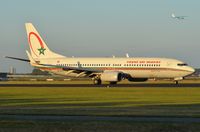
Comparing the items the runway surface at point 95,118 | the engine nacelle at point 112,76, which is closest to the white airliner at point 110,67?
the engine nacelle at point 112,76

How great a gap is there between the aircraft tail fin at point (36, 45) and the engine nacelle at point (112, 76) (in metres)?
12.5

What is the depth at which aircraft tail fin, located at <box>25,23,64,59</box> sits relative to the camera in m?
98.0

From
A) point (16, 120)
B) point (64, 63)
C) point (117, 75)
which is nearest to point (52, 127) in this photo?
point (16, 120)

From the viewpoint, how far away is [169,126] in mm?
24859

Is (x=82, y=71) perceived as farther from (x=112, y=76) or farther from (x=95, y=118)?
(x=95, y=118)

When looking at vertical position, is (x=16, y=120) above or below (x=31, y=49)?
below

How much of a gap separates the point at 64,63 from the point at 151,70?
14.9 metres

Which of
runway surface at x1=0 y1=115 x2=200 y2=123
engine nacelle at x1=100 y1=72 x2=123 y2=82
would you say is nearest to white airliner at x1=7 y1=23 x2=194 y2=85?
engine nacelle at x1=100 y1=72 x2=123 y2=82

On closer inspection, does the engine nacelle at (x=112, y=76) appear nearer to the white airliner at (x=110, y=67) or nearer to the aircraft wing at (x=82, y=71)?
the white airliner at (x=110, y=67)

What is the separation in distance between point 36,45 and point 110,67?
15.6 meters

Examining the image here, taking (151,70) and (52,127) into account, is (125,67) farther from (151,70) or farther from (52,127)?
(52,127)

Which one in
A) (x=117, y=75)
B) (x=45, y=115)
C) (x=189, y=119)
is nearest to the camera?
(x=189, y=119)

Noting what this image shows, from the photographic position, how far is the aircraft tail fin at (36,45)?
322 ft

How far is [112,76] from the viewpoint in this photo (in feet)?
285
